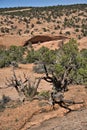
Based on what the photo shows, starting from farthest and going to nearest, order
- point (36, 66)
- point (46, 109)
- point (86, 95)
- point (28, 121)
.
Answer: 1. point (36, 66)
2. point (86, 95)
3. point (46, 109)
4. point (28, 121)

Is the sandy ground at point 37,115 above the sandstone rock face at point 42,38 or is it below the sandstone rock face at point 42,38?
above

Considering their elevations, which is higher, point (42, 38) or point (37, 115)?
point (37, 115)

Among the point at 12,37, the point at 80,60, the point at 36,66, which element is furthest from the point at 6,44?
the point at 80,60

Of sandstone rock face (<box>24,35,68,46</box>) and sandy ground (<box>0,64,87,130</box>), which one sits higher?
sandy ground (<box>0,64,87,130</box>)

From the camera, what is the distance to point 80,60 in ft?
76.1

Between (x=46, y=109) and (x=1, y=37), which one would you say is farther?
(x=1, y=37)

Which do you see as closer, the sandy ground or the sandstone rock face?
the sandy ground

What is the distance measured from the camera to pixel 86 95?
17.3m

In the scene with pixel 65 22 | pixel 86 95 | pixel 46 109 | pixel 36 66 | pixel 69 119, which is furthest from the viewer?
pixel 65 22

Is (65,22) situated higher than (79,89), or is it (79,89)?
(79,89)

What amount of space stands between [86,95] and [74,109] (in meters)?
2.23

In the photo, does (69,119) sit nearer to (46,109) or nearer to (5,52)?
(46,109)

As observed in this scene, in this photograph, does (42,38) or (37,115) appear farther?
(42,38)

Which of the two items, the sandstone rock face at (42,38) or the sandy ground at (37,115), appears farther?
the sandstone rock face at (42,38)
